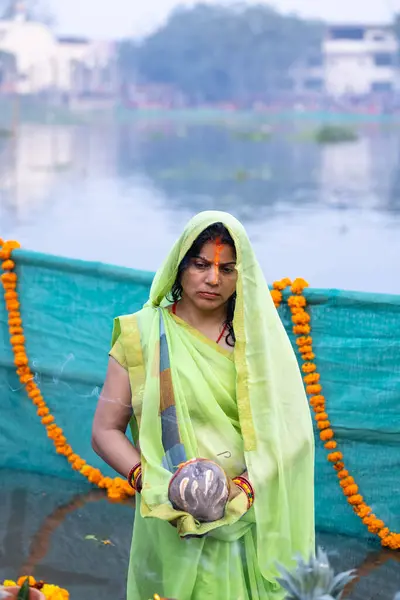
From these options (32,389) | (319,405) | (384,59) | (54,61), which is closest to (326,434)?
(319,405)

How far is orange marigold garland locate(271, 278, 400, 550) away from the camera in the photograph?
4879 millimetres

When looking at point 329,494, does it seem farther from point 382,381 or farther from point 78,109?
point 78,109

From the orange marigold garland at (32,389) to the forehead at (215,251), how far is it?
7.86ft

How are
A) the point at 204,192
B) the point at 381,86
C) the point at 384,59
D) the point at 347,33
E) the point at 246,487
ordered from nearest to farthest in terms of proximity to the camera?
the point at 246,487
the point at 347,33
the point at 384,59
the point at 381,86
the point at 204,192

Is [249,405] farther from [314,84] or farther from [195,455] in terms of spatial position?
[314,84]

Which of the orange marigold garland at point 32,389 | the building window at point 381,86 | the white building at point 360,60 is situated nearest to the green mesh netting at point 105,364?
the orange marigold garland at point 32,389

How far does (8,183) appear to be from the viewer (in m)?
13.9

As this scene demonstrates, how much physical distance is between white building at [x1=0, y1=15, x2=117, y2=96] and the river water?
0.78 metres

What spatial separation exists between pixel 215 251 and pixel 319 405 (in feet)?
6.18

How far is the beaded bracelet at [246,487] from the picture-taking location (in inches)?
124

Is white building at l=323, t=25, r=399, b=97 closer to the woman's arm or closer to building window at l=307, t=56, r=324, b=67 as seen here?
building window at l=307, t=56, r=324, b=67

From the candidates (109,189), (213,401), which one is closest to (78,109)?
(109,189)

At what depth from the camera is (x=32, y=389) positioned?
556 cm

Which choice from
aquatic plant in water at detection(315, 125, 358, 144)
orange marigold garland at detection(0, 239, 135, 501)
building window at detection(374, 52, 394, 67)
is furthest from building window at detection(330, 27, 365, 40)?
orange marigold garland at detection(0, 239, 135, 501)
